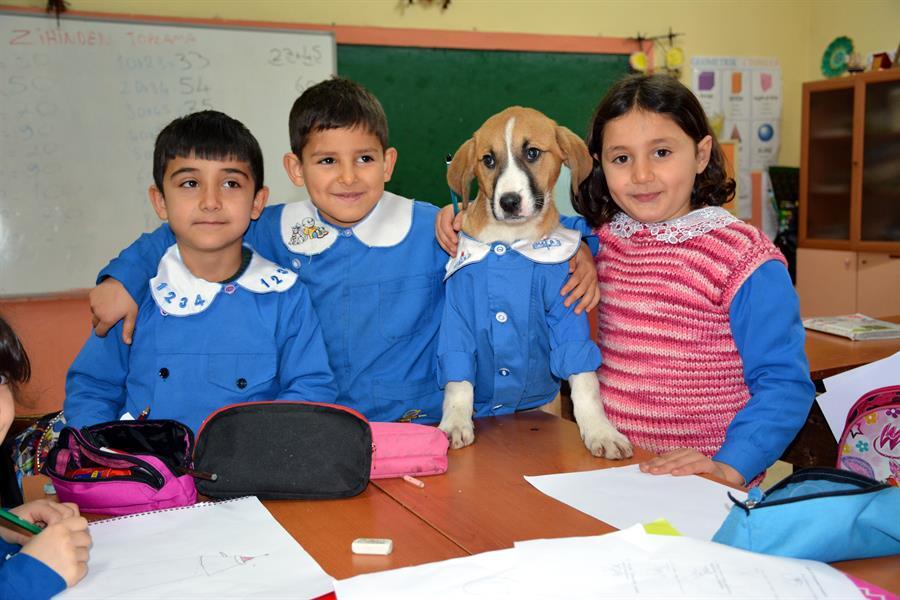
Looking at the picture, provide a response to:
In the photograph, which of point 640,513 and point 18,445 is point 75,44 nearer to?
point 18,445

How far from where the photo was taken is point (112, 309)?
1789 mm

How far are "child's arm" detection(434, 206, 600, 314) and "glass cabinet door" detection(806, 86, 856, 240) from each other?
4489 millimetres

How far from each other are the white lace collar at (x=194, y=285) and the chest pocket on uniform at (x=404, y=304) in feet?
1.04

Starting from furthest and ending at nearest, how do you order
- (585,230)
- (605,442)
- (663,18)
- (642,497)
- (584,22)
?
(663,18) < (584,22) < (585,230) < (605,442) < (642,497)

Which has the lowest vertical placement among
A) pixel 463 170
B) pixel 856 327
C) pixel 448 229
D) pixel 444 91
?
pixel 856 327

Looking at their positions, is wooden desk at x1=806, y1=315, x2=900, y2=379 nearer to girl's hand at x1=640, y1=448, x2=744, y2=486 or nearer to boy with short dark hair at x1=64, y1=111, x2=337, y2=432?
girl's hand at x1=640, y1=448, x2=744, y2=486

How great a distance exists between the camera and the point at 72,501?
1.36m

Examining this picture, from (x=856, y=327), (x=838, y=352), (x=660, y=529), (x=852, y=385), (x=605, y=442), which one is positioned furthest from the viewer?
(x=856, y=327)

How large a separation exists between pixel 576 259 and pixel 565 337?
236 millimetres

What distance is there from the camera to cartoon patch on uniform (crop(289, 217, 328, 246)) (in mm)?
2135

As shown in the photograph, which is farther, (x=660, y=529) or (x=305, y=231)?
(x=305, y=231)

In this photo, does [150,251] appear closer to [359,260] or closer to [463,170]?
[359,260]

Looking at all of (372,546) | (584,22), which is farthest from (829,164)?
(372,546)

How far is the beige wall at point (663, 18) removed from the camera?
457 centimetres
